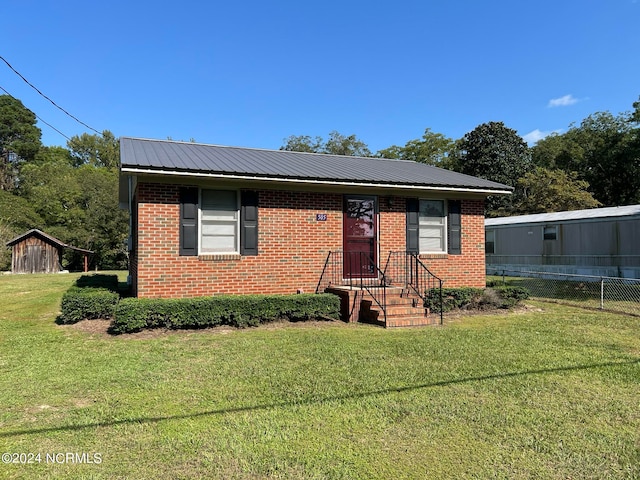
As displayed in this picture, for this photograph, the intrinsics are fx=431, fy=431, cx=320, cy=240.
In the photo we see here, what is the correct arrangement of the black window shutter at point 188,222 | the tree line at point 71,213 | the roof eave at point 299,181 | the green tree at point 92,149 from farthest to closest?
the green tree at point 92,149 → the tree line at point 71,213 → the black window shutter at point 188,222 → the roof eave at point 299,181

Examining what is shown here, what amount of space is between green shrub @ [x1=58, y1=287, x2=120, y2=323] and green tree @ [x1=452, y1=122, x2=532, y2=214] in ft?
97.8

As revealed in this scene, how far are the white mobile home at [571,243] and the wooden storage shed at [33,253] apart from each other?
87.6ft

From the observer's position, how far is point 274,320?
27.4 feet

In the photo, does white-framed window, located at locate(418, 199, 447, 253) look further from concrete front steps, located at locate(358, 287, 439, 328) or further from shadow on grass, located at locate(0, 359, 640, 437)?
shadow on grass, located at locate(0, 359, 640, 437)

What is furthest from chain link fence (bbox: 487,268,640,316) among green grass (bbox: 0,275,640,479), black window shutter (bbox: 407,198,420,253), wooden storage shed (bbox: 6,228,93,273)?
wooden storage shed (bbox: 6,228,93,273)

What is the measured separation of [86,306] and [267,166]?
186 inches

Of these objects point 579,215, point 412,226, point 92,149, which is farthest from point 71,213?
point 579,215

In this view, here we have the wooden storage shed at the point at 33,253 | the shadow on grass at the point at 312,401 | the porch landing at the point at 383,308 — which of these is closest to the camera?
the shadow on grass at the point at 312,401

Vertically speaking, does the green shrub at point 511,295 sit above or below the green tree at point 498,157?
below

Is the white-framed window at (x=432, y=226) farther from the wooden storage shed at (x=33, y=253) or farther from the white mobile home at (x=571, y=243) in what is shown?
the wooden storage shed at (x=33, y=253)

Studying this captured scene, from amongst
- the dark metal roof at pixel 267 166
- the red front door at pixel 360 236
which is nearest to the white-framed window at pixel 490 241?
the dark metal roof at pixel 267 166

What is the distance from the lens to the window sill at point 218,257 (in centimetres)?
882

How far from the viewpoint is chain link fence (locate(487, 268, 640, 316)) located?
35.8 feet

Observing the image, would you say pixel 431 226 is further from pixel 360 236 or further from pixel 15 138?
pixel 15 138
